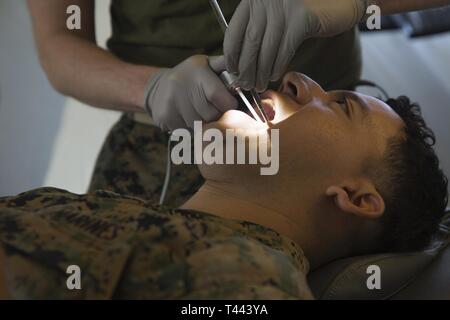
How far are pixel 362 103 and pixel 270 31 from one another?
28cm

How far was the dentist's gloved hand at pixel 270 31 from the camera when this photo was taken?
1.38m

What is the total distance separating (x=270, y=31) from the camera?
4.61 feet

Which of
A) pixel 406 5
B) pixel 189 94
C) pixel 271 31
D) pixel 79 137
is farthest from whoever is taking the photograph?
pixel 79 137

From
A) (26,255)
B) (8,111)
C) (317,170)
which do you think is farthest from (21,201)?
(8,111)

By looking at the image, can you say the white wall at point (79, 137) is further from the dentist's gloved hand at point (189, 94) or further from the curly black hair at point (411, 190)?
the curly black hair at point (411, 190)

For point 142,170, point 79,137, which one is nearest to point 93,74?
point 142,170

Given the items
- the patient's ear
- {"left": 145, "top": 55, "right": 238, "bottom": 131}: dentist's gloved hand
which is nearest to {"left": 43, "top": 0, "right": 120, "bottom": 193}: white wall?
{"left": 145, "top": 55, "right": 238, "bottom": 131}: dentist's gloved hand

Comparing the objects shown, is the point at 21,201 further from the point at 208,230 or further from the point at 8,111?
the point at 8,111

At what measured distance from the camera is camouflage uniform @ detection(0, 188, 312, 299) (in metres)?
1.04

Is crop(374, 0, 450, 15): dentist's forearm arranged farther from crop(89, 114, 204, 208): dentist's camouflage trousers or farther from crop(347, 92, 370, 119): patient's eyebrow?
crop(89, 114, 204, 208): dentist's camouflage trousers

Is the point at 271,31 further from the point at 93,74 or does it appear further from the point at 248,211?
the point at 93,74

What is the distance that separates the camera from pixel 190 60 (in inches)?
59.9

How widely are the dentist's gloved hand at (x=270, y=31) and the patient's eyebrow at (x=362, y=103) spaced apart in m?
0.17

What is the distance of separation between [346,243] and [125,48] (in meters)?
0.81
